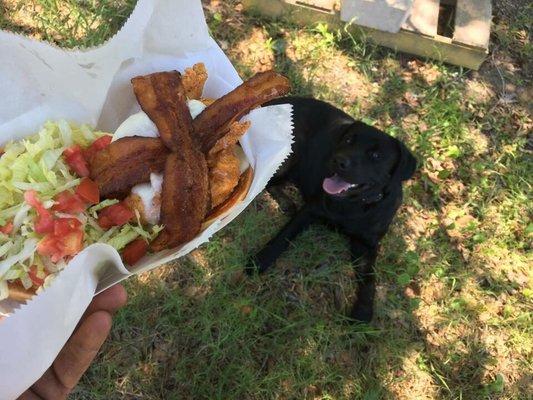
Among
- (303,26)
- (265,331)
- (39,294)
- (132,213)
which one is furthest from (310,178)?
(39,294)

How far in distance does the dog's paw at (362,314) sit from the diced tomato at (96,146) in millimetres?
2461

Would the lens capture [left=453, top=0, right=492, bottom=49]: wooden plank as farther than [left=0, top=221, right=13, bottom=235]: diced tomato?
Yes

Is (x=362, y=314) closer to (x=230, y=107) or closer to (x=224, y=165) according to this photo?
(x=224, y=165)

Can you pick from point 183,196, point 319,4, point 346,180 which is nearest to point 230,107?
point 183,196

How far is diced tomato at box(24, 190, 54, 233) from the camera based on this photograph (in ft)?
6.85

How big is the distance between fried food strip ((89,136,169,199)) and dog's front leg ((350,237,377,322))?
2.27 metres

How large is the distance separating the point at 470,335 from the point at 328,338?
1.19 meters

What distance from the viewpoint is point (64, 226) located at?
211 cm

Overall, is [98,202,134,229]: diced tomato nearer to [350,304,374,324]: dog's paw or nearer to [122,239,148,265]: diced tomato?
[122,239,148,265]: diced tomato

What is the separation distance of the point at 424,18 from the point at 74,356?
4.32 meters

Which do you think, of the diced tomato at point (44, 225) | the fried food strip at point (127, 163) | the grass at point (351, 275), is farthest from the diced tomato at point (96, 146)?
the grass at point (351, 275)

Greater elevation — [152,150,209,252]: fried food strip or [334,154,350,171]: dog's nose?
[152,150,209,252]: fried food strip

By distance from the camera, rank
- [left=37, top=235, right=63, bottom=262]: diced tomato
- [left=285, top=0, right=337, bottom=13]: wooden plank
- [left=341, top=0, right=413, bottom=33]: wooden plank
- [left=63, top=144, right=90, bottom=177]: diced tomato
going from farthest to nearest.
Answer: [left=285, top=0, right=337, bottom=13]: wooden plank, [left=341, top=0, right=413, bottom=33]: wooden plank, [left=63, top=144, right=90, bottom=177]: diced tomato, [left=37, top=235, right=63, bottom=262]: diced tomato

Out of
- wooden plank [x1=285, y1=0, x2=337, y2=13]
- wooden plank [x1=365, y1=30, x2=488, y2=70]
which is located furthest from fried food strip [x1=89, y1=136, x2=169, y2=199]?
wooden plank [x1=365, y1=30, x2=488, y2=70]
